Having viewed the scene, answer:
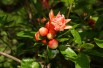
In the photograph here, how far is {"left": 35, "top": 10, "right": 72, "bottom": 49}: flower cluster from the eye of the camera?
153cm

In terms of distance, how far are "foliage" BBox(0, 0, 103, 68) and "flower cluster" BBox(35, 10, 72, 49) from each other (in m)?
0.03

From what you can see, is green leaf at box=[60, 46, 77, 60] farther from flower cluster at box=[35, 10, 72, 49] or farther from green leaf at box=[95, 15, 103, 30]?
green leaf at box=[95, 15, 103, 30]

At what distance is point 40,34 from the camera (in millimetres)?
1562

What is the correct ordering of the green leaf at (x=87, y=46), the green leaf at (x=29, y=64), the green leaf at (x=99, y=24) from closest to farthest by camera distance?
the green leaf at (x=87, y=46)
the green leaf at (x=29, y=64)
the green leaf at (x=99, y=24)

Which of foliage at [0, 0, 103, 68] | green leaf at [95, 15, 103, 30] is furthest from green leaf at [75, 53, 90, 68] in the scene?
green leaf at [95, 15, 103, 30]

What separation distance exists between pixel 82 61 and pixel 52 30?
0.21m

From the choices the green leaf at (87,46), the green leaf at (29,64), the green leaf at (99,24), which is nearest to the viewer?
the green leaf at (87,46)

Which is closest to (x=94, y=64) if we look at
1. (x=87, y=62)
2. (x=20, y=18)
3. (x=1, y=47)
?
(x=87, y=62)

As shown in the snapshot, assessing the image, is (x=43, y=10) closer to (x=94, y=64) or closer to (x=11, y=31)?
(x=11, y=31)

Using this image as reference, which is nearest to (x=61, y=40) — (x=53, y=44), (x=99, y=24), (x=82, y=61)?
(x=53, y=44)

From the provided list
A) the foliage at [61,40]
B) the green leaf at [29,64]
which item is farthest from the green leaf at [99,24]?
the green leaf at [29,64]

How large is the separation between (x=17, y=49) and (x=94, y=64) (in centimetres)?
47

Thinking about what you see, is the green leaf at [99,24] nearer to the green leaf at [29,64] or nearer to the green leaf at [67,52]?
the green leaf at [67,52]

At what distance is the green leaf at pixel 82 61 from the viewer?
1.50 m
